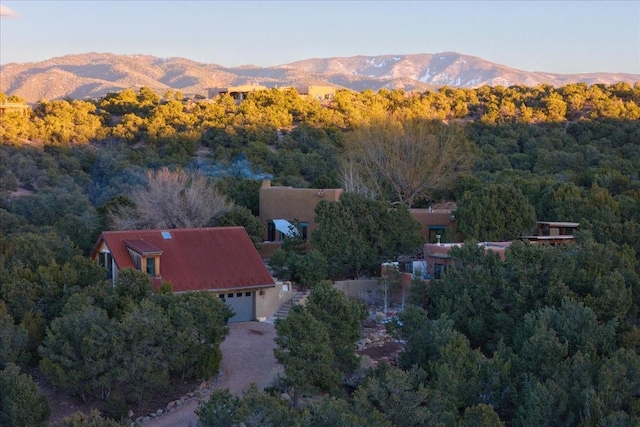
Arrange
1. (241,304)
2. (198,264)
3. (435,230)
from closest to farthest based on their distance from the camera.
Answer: (241,304)
(198,264)
(435,230)

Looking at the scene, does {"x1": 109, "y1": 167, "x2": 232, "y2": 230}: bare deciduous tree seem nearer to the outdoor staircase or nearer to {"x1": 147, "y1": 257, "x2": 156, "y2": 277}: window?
{"x1": 147, "y1": 257, "x2": 156, "y2": 277}: window

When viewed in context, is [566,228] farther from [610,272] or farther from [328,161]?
[328,161]

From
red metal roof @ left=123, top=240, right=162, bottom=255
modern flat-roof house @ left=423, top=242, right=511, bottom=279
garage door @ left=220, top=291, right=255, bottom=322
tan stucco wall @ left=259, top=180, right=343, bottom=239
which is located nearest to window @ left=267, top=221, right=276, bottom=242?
tan stucco wall @ left=259, top=180, right=343, bottom=239

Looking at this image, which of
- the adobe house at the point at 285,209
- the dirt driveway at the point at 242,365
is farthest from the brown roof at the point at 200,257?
the adobe house at the point at 285,209

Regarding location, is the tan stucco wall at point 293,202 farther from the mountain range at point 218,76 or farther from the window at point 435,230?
the mountain range at point 218,76

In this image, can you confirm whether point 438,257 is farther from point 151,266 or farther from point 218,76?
point 218,76

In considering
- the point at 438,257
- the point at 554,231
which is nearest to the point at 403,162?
the point at 554,231

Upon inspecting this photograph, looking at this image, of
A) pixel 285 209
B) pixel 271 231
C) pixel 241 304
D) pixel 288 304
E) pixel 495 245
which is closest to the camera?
pixel 241 304

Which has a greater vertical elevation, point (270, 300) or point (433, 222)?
point (433, 222)
